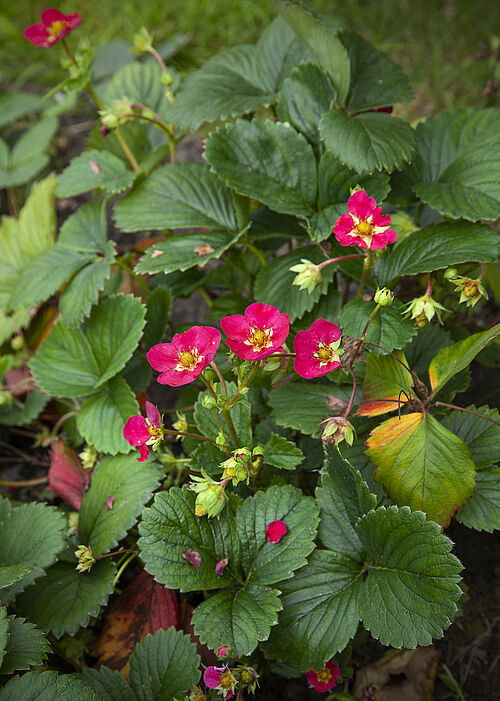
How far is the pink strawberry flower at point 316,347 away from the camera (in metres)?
0.98

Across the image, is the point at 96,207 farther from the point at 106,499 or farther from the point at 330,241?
the point at 106,499

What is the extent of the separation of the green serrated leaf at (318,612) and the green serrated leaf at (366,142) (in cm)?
75

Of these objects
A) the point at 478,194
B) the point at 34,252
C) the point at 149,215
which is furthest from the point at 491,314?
the point at 34,252

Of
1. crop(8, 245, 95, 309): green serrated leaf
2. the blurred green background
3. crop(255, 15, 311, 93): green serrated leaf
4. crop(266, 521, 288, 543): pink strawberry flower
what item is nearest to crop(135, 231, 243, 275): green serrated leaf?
crop(8, 245, 95, 309): green serrated leaf

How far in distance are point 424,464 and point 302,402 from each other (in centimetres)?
27

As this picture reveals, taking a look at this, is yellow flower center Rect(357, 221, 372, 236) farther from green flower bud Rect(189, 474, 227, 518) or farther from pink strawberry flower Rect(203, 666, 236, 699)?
pink strawberry flower Rect(203, 666, 236, 699)

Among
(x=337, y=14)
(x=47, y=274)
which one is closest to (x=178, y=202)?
(x=47, y=274)

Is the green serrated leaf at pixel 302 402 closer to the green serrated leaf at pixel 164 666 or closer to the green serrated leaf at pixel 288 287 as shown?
the green serrated leaf at pixel 288 287

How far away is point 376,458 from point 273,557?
252mm

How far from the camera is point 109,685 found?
107 cm

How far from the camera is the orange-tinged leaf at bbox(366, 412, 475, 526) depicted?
1.00 meters

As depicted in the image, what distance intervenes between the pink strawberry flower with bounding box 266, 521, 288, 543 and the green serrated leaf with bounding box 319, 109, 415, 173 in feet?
2.25

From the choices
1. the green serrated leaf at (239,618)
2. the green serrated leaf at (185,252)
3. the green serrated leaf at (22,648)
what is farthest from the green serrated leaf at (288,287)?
the green serrated leaf at (22,648)

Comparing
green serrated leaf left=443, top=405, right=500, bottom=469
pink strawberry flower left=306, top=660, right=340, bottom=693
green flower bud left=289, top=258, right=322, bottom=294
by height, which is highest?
green flower bud left=289, top=258, right=322, bottom=294
